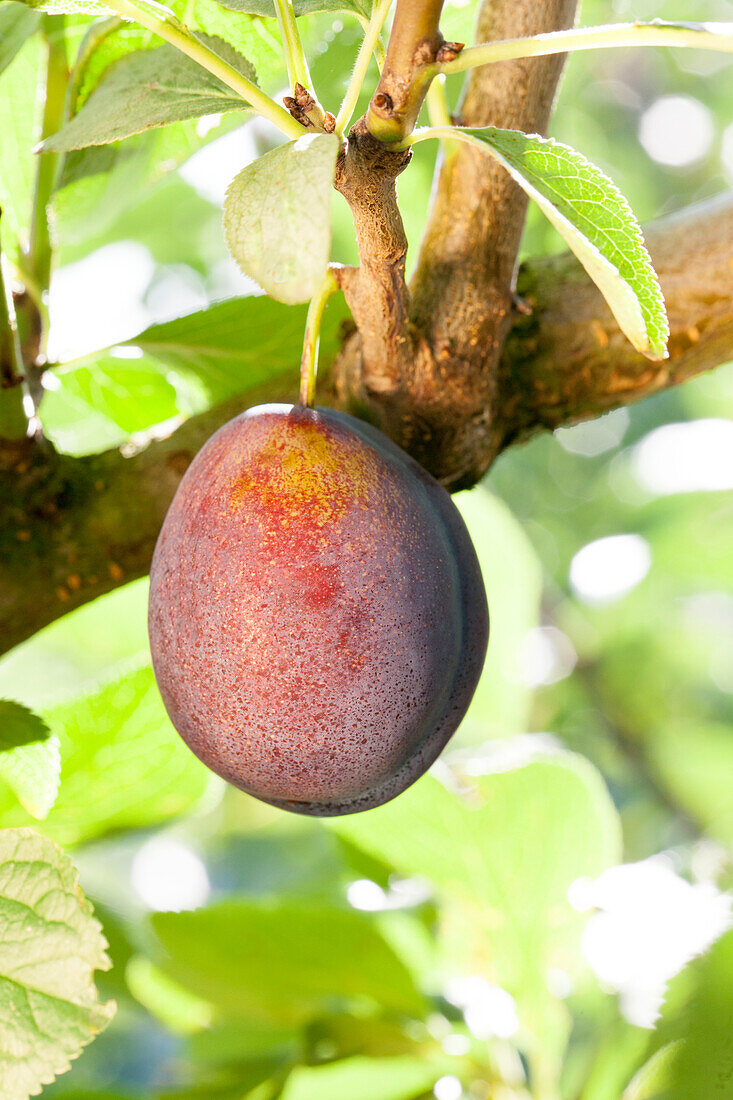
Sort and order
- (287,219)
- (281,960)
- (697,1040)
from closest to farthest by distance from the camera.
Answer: (287,219)
(697,1040)
(281,960)

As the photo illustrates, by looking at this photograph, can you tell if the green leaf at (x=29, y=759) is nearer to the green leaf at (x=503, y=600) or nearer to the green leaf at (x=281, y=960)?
the green leaf at (x=281, y=960)

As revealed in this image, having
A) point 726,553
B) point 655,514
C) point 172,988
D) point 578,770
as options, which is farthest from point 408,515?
point 655,514

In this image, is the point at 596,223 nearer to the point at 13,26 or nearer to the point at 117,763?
the point at 13,26

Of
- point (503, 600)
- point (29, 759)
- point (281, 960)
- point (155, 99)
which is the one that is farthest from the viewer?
point (503, 600)

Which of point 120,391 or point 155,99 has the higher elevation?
point 155,99

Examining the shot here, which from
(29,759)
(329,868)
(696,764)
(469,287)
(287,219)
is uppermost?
(287,219)

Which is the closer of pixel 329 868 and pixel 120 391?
pixel 120 391

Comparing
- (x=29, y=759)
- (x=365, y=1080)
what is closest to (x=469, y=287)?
(x=29, y=759)

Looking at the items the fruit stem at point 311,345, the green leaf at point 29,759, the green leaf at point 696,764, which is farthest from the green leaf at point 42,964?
the green leaf at point 696,764
